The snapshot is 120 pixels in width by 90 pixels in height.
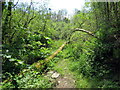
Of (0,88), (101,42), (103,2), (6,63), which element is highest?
(103,2)

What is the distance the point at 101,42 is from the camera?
3766 millimetres

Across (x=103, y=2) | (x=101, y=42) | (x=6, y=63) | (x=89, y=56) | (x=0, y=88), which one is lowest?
(x=0, y=88)

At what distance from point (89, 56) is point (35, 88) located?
246cm

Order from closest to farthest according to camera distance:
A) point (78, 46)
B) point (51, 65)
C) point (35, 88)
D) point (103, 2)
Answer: point (35, 88)
point (103, 2)
point (51, 65)
point (78, 46)

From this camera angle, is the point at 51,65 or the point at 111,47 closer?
the point at 111,47

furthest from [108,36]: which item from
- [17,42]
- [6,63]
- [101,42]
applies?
[6,63]

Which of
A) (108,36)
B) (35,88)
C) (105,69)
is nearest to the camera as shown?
(35,88)

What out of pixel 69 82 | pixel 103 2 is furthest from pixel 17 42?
pixel 103 2

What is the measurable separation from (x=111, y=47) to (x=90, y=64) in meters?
1.01

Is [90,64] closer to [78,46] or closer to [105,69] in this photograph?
[105,69]

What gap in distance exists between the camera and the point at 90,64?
3.77 m

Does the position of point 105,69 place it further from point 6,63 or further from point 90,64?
point 6,63

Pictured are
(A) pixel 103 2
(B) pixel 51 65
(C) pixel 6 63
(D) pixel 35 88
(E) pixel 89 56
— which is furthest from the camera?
(B) pixel 51 65

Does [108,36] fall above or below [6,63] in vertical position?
above
